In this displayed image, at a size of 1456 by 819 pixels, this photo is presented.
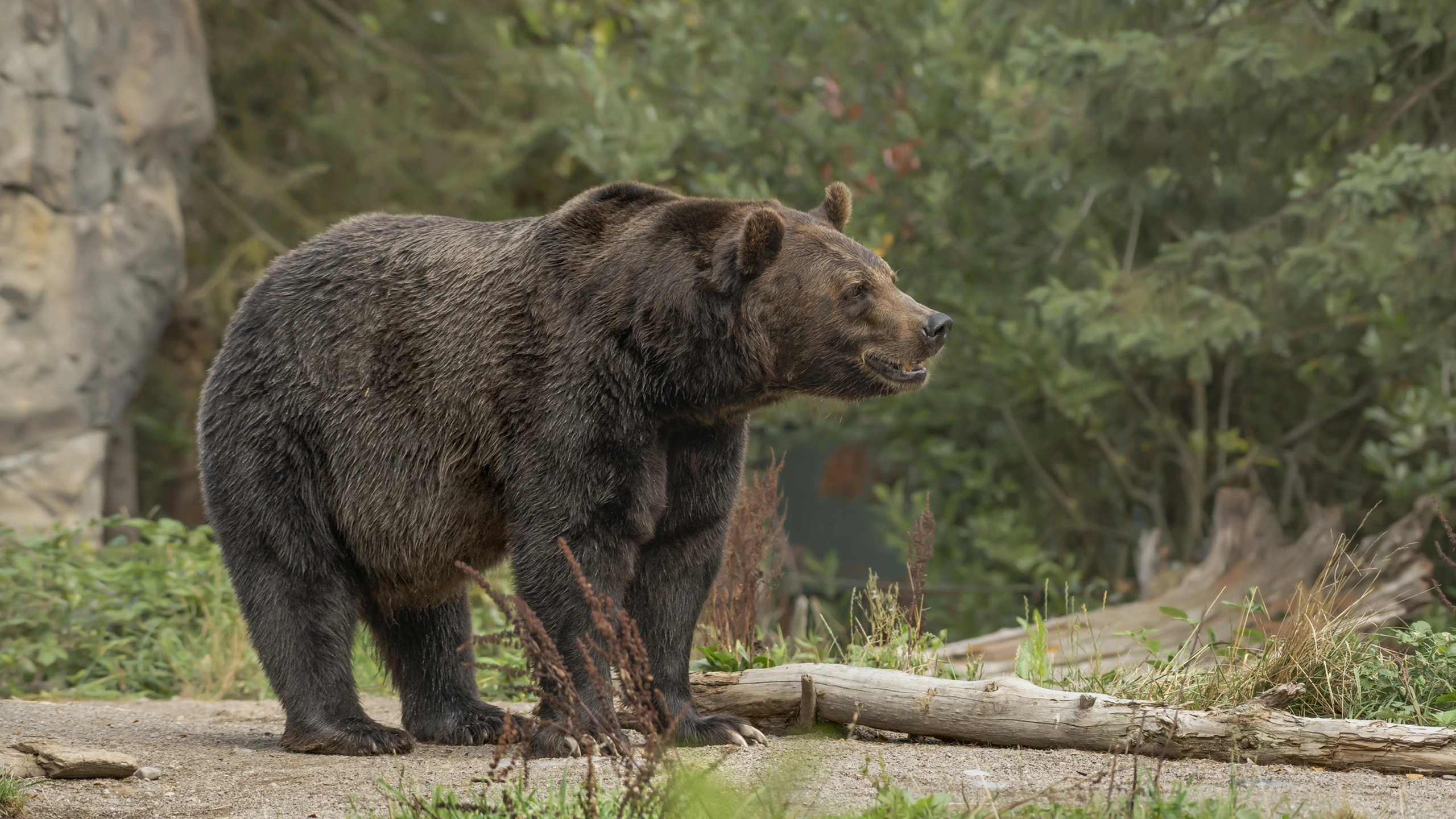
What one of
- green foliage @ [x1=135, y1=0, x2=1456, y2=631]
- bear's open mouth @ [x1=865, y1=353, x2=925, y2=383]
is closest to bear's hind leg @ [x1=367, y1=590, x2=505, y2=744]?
bear's open mouth @ [x1=865, y1=353, x2=925, y2=383]

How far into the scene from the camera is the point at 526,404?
16.1ft

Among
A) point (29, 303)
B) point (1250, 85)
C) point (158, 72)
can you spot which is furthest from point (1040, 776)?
point (158, 72)

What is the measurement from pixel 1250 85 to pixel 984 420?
375 centimetres

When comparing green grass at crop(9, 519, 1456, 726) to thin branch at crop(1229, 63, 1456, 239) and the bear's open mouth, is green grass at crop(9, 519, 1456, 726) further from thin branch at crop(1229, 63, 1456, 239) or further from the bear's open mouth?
thin branch at crop(1229, 63, 1456, 239)

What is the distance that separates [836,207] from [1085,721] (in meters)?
2.01

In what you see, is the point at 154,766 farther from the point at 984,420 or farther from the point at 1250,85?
the point at 984,420

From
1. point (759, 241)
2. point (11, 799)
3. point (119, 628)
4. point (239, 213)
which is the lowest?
point (119, 628)

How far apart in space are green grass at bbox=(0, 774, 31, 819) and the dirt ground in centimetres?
6

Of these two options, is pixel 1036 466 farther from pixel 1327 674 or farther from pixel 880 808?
pixel 880 808

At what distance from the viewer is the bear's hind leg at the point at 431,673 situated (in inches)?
223

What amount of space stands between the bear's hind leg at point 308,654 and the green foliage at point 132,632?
6.14 feet

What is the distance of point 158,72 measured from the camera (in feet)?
38.1

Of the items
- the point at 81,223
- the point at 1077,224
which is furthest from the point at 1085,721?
the point at 81,223

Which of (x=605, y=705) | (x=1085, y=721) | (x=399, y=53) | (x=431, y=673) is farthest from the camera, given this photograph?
(x=399, y=53)
